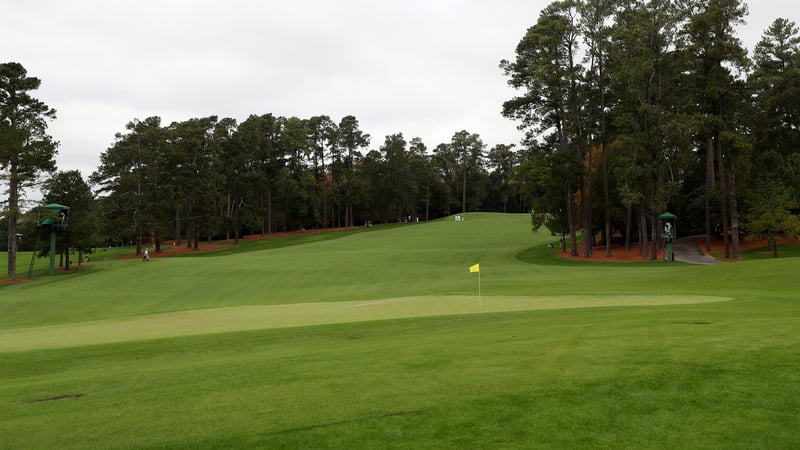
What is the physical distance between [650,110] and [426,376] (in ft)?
136

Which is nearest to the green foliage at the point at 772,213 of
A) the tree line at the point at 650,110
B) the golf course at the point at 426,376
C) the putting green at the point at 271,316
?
the tree line at the point at 650,110

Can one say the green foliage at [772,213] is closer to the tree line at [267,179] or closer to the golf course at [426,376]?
the golf course at [426,376]

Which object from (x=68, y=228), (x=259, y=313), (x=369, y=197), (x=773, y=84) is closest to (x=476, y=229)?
(x=369, y=197)

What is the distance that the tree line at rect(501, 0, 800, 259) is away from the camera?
138 feet

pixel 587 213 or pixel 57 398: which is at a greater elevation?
pixel 587 213

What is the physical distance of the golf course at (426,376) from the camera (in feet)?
18.4

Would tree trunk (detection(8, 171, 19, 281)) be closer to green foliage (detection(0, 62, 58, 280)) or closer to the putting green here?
green foliage (detection(0, 62, 58, 280))

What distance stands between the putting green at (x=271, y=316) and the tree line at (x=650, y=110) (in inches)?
1041

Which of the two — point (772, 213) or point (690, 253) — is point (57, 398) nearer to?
point (772, 213)

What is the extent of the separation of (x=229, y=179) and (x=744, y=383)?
81.1m

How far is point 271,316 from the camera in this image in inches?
779

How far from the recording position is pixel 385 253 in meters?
51.3

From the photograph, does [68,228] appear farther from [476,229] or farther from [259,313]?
[476,229]

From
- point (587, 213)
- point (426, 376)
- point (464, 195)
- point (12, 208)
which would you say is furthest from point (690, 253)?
point (464, 195)
